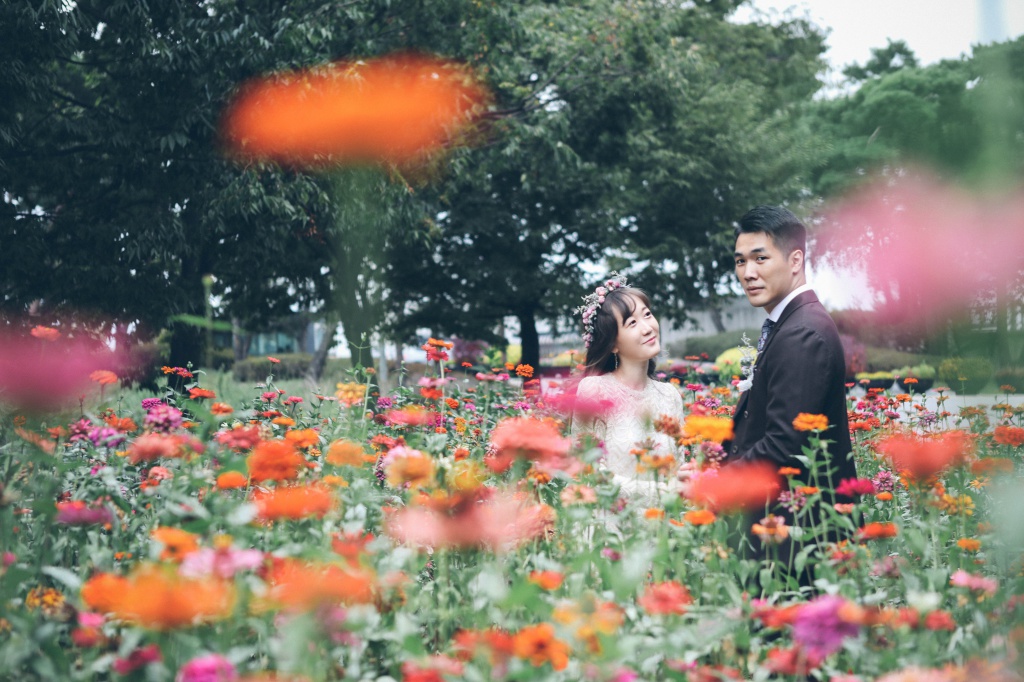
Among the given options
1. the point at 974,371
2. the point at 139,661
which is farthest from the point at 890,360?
the point at 139,661

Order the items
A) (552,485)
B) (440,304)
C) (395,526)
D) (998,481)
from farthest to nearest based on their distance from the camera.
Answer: (440,304), (552,485), (998,481), (395,526)

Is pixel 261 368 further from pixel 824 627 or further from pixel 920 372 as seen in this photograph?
pixel 824 627

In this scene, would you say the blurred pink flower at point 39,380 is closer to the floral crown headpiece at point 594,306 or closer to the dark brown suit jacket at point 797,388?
the floral crown headpiece at point 594,306

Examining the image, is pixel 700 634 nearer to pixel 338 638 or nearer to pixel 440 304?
pixel 338 638

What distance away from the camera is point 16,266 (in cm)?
763

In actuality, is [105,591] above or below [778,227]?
below

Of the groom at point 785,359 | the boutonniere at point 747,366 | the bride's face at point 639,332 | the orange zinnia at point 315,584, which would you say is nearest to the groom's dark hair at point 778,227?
the groom at point 785,359

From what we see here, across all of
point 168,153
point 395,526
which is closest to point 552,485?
point 395,526

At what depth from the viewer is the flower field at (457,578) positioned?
142 centimetres

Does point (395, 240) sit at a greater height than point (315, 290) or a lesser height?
greater

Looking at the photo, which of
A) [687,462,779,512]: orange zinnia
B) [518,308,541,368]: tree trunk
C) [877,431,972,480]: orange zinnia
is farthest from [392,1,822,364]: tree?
[687,462,779,512]: orange zinnia

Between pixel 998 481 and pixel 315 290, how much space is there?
12.5m

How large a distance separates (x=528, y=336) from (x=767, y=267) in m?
14.2

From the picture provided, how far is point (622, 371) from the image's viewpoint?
3.67m
